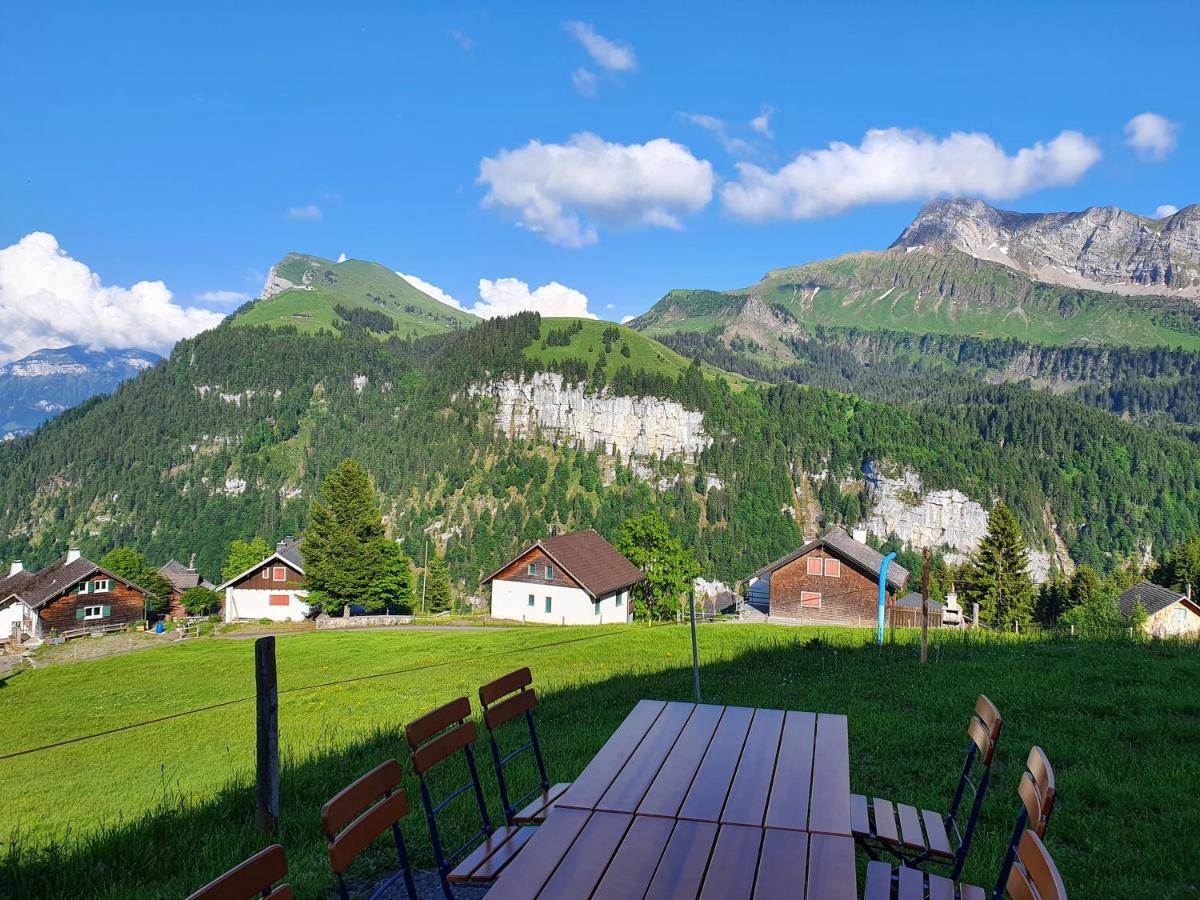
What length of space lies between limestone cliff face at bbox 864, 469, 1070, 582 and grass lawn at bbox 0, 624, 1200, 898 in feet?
607

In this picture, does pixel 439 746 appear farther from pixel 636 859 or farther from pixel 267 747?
pixel 267 747

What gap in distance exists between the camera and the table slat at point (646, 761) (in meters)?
4.05

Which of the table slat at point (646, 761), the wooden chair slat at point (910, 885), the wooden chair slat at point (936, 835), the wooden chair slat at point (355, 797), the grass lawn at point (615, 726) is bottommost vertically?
the grass lawn at point (615, 726)

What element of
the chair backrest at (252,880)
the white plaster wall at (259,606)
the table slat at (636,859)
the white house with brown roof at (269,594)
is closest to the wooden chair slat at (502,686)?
the table slat at (636,859)

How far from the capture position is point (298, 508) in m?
185

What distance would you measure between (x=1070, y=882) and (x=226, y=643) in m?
39.2

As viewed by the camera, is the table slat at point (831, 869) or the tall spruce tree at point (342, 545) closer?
the table slat at point (831, 869)

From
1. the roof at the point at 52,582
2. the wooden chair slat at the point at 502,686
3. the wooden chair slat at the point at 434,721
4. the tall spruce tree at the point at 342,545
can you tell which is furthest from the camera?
the roof at the point at 52,582

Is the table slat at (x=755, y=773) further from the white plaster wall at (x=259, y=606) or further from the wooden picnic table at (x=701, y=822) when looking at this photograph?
the white plaster wall at (x=259, y=606)

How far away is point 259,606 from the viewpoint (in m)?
61.1

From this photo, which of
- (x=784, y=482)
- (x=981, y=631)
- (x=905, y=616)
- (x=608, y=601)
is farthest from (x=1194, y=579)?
(x=784, y=482)

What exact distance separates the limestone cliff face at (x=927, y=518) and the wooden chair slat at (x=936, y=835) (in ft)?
642

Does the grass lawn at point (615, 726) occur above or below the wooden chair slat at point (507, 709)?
below

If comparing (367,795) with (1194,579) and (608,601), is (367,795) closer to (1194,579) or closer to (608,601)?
(608,601)
